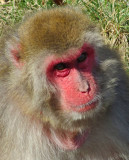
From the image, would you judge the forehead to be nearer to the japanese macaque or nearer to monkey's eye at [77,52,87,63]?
the japanese macaque

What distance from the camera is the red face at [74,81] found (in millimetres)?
3102

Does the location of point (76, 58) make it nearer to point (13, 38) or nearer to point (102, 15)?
point (13, 38)

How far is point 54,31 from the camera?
317 centimetres

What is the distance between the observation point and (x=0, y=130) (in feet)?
12.0

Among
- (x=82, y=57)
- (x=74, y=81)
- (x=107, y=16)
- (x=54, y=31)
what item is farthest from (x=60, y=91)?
(x=107, y=16)

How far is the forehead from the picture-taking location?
10.3ft

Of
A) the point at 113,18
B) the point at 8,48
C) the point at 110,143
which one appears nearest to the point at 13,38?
the point at 8,48

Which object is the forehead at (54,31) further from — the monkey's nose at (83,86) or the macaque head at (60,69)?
the monkey's nose at (83,86)

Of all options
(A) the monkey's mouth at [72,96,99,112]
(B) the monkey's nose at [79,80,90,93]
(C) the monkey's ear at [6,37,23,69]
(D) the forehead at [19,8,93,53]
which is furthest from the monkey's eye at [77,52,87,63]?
(C) the monkey's ear at [6,37,23,69]

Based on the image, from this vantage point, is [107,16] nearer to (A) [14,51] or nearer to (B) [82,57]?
(B) [82,57]

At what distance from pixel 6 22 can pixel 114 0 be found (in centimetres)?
172

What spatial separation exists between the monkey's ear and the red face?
0.32m

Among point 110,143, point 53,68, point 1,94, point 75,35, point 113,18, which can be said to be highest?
point 75,35

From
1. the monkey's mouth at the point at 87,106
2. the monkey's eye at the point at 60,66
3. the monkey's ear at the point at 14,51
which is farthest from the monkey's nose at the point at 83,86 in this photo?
the monkey's ear at the point at 14,51
